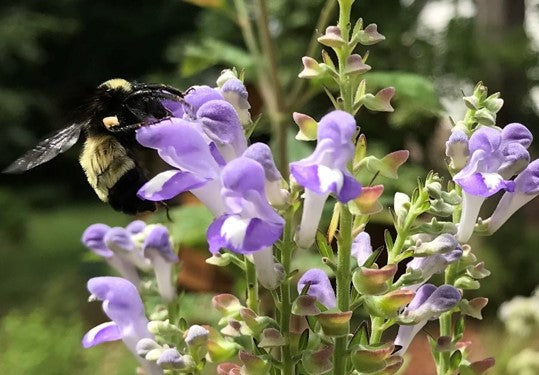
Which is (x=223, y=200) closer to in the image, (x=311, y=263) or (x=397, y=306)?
(x=397, y=306)

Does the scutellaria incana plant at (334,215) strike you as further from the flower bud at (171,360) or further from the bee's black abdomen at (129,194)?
the bee's black abdomen at (129,194)

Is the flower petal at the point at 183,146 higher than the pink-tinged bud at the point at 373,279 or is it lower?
higher

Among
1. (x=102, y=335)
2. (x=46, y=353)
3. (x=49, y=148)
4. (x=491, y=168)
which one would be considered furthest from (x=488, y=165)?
(x=46, y=353)

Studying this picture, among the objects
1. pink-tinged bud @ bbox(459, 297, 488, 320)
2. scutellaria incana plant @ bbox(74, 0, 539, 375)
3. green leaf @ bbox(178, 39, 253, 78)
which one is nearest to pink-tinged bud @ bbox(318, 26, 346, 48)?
scutellaria incana plant @ bbox(74, 0, 539, 375)

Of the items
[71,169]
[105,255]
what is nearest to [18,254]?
[71,169]

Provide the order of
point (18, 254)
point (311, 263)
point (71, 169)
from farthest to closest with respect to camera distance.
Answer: point (71, 169) → point (18, 254) → point (311, 263)

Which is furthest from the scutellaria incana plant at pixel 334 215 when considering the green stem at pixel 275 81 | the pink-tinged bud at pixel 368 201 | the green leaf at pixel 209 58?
the green leaf at pixel 209 58

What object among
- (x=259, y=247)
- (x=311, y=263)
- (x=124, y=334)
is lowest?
(x=311, y=263)
